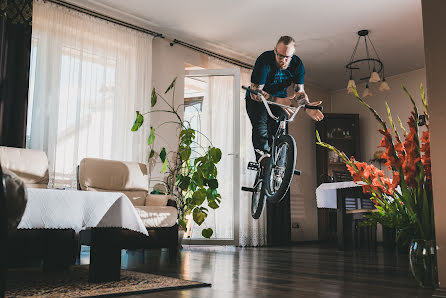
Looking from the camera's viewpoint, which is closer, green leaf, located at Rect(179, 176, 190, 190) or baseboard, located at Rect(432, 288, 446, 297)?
baseboard, located at Rect(432, 288, 446, 297)

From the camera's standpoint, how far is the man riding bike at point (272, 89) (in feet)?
14.3

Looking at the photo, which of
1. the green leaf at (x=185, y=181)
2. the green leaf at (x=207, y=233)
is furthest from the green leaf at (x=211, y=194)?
the green leaf at (x=207, y=233)

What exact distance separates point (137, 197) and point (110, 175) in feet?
1.06

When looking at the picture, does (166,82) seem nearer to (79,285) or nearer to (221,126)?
(221,126)

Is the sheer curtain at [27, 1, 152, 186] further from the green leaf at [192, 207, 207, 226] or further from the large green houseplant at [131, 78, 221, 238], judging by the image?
the green leaf at [192, 207, 207, 226]

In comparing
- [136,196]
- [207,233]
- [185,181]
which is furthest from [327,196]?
[136,196]

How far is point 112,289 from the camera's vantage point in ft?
6.88

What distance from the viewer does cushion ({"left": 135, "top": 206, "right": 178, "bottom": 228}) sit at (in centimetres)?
354

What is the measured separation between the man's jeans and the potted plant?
2735 mm

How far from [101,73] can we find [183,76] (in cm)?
120

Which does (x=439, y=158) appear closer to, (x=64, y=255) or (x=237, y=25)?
Result: (x=64, y=255)

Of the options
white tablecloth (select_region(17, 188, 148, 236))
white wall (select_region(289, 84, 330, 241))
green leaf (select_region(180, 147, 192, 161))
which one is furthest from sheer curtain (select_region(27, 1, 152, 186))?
white wall (select_region(289, 84, 330, 241))

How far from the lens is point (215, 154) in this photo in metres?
5.29

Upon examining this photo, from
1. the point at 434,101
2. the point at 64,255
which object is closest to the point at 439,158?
the point at 434,101
